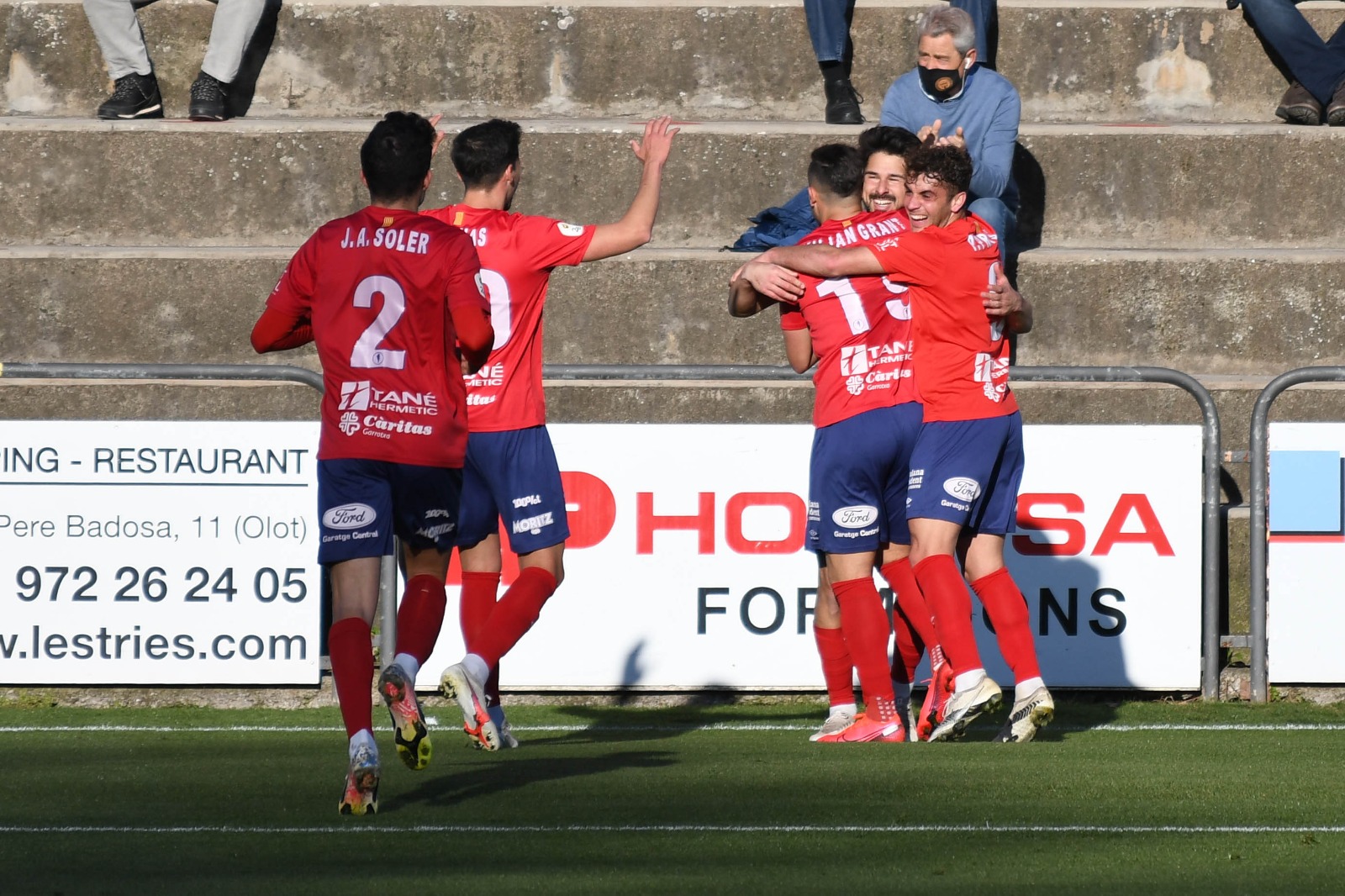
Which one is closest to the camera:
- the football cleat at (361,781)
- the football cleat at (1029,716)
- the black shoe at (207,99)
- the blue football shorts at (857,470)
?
the football cleat at (361,781)

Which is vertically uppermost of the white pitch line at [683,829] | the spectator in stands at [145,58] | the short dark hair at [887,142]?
the spectator in stands at [145,58]

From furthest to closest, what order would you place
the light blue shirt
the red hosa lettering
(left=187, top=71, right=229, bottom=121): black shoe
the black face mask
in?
(left=187, top=71, right=229, bottom=121): black shoe < the light blue shirt < the black face mask < the red hosa lettering

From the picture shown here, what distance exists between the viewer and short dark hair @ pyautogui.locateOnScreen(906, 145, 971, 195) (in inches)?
279

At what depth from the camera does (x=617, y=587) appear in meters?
8.48

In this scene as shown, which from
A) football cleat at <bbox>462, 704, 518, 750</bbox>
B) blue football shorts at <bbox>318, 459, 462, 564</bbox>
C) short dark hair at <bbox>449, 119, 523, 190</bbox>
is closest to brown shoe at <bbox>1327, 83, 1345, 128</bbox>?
short dark hair at <bbox>449, 119, 523, 190</bbox>

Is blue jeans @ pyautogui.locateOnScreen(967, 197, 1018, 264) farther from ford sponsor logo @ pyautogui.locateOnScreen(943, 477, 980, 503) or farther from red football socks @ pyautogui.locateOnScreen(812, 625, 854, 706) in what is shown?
ford sponsor logo @ pyautogui.locateOnScreen(943, 477, 980, 503)

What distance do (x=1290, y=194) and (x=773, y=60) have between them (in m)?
3.65

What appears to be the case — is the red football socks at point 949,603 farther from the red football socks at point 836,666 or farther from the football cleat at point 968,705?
the red football socks at point 836,666

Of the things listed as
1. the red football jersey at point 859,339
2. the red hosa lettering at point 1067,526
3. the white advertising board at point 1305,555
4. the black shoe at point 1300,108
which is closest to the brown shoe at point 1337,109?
the black shoe at point 1300,108

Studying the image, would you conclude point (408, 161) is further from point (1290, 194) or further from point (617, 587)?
point (1290, 194)

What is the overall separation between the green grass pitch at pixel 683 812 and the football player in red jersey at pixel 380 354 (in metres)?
0.58

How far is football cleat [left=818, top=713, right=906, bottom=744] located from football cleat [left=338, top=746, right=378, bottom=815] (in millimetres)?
2479

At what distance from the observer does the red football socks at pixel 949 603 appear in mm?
7059

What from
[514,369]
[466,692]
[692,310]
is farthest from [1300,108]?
[466,692]
